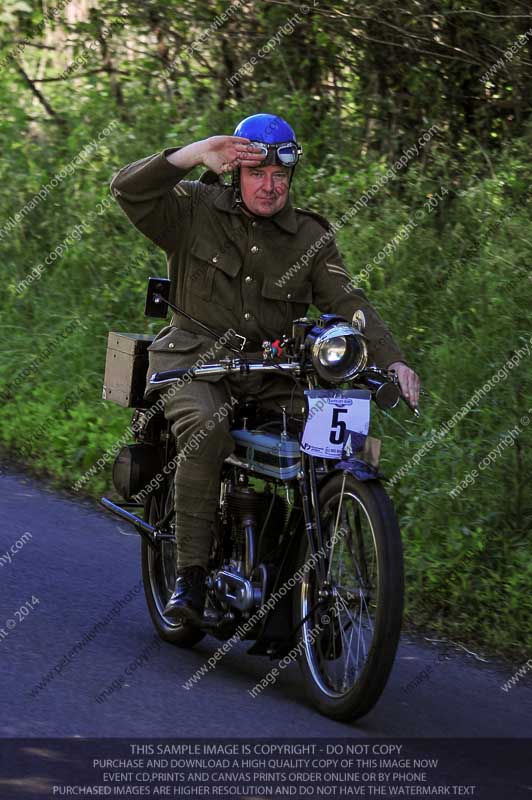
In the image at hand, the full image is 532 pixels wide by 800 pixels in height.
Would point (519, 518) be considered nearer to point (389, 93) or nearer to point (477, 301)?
→ point (477, 301)

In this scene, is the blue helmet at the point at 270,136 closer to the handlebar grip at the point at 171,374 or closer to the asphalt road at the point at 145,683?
the handlebar grip at the point at 171,374

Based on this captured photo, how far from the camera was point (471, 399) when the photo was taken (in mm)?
7711

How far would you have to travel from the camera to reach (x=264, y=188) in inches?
214

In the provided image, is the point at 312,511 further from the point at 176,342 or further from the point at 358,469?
the point at 176,342

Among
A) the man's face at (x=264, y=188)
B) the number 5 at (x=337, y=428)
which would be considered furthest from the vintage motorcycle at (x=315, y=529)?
the man's face at (x=264, y=188)

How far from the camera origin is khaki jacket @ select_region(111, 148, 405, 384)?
5.52m

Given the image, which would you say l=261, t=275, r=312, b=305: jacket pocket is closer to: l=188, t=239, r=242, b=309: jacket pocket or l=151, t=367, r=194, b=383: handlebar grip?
l=188, t=239, r=242, b=309: jacket pocket

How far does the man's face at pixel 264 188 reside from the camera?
17.7 feet

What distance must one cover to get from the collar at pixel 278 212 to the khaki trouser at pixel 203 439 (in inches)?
24.3

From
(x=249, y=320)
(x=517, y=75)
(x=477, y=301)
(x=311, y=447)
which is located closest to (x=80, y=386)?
(x=477, y=301)

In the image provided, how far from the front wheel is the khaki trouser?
1.44ft

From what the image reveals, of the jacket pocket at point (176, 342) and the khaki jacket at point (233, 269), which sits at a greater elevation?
the khaki jacket at point (233, 269)

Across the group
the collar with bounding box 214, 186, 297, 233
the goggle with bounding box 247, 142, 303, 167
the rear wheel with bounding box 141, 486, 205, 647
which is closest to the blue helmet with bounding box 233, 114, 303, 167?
the goggle with bounding box 247, 142, 303, 167

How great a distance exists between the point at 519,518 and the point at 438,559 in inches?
17.6
